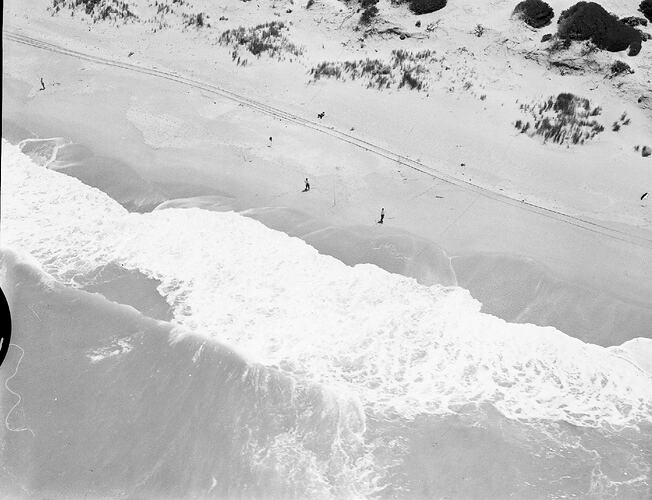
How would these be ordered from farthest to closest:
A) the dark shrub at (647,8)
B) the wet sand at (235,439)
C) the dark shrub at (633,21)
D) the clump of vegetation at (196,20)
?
the clump of vegetation at (196,20)
the dark shrub at (647,8)
the dark shrub at (633,21)
the wet sand at (235,439)

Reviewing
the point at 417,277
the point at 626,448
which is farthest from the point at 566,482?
the point at 417,277

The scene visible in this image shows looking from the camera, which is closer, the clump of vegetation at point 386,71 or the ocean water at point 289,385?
the ocean water at point 289,385

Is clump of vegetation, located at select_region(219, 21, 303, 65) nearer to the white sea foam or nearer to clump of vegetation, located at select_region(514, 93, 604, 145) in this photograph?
clump of vegetation, located at select_region(514, 93, 604, 145)

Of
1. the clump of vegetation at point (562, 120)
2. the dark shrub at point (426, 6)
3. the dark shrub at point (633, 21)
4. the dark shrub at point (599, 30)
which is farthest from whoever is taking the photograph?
the dark shrub at point (426, 6)

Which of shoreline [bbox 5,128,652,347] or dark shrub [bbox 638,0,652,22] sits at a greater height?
dark shrub [bbox 638,0,652,22]

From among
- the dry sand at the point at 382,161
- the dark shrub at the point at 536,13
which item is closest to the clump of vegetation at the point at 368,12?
the dry sand at the point at 382,161

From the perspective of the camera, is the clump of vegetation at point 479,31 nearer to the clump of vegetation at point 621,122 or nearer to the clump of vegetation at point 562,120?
the clump of vegetation at point 562,120

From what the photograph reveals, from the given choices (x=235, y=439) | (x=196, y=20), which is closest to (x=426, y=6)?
(x=196, y=20)

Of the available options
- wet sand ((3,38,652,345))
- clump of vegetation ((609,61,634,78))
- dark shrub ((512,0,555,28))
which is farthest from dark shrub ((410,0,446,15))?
wet sand ((3,38,652,345))
